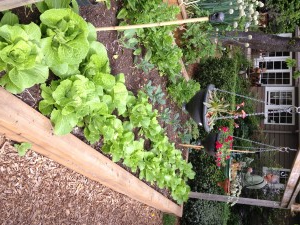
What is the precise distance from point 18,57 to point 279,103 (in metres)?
10.1

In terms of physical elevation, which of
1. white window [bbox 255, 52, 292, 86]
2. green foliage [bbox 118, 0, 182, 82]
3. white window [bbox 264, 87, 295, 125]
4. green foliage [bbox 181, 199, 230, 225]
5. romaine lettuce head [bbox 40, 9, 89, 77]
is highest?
romaine lettuce head [bbox 40, 9, 89, 77]

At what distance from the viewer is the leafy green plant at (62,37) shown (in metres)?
2.26

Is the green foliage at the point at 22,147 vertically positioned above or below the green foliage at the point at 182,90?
above

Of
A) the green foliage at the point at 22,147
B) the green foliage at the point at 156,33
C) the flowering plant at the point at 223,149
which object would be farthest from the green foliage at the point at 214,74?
the green foliage at the point at 22,147

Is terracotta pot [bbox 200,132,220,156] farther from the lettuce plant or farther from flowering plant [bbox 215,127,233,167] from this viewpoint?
the lettuce plant

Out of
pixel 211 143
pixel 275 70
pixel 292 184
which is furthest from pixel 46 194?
pixel 275 70

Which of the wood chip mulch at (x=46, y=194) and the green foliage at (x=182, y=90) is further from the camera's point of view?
the green foliage at (x=182, y=90)

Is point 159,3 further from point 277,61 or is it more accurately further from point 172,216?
point 277,61

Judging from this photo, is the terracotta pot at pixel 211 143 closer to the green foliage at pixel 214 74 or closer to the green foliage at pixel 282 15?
the green foliage at pixel 214 74

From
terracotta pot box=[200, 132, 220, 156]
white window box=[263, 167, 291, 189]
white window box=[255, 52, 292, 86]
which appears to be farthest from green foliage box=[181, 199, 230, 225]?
white window box=[255, 52, 292, 86]

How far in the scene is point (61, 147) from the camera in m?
2.54

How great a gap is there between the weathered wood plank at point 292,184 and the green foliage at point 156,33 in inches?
73.4

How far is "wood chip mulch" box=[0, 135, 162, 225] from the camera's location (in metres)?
2.46

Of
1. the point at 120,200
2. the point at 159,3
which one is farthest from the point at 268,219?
the point at 159,3
